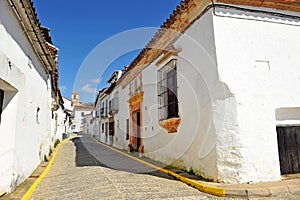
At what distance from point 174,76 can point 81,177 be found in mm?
3925

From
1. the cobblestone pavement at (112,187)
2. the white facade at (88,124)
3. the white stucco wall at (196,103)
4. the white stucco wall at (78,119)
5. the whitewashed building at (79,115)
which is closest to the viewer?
the cobblestone pavement at (112,187)

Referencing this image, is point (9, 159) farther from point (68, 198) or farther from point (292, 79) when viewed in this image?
point (292, 79)

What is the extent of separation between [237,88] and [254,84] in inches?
17.9

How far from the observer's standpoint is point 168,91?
7.37 metres

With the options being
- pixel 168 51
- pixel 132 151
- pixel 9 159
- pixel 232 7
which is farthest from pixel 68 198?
pixel 132 151

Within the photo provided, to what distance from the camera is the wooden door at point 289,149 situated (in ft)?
17.2

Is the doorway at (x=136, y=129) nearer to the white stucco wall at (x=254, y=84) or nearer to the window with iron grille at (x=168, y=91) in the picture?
the window with iron grille at (x=168, y=91)

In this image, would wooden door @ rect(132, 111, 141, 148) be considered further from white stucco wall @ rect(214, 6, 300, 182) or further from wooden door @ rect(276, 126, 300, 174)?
wooden door @ rect(276, 126, 300, 174)

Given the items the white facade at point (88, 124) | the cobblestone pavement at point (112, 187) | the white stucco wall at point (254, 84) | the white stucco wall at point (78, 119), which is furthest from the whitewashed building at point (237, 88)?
the white stucco wall at point (78, 119)

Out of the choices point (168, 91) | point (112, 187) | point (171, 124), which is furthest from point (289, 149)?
point (112, 187)

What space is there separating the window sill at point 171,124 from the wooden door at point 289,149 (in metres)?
2.55

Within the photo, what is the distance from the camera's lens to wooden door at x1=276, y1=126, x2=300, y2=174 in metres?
5.25

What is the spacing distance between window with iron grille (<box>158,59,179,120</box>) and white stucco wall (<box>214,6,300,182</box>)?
2.10 meters

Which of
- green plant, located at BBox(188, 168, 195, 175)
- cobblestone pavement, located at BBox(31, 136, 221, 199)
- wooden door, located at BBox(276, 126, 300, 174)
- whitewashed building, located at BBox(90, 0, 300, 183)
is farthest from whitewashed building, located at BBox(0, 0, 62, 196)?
wooden door, located at BBox(276, 126, 300, 174)
